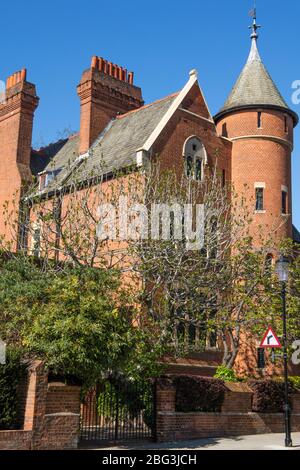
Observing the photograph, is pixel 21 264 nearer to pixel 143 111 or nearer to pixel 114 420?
pixel 114 420

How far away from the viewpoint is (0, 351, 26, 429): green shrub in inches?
565

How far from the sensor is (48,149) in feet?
139

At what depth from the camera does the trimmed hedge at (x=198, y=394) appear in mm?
18656

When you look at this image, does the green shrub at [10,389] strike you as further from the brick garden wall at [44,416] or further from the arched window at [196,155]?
the arched window at [196,155]

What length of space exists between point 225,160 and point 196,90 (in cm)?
404

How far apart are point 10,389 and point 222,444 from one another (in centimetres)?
629

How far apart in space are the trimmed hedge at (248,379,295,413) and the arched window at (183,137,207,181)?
11.8 meters

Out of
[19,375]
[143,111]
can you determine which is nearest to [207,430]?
[19,375]

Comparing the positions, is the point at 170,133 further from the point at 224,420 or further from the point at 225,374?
the point at 224,420

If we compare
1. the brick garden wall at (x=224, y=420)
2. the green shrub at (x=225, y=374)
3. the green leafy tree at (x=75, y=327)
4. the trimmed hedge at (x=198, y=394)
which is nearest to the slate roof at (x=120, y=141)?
the green shrub at (x=225, y=374)

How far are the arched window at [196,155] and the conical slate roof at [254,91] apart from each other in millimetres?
4078

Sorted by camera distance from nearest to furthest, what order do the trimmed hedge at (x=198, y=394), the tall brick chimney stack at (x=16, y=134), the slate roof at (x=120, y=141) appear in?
the trimmed hedge at (x=198, y=394) → the slate roof at (x=120, y=141) → the tall brick chimney stack at (x=16, y=134)

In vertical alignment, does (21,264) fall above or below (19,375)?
above

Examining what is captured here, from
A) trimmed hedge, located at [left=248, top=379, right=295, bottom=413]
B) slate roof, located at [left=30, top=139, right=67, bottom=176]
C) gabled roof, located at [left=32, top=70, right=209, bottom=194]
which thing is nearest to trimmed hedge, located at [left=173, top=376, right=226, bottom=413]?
trimmed hedge, located at [left=248, top=379, right=295, bottom=413]
